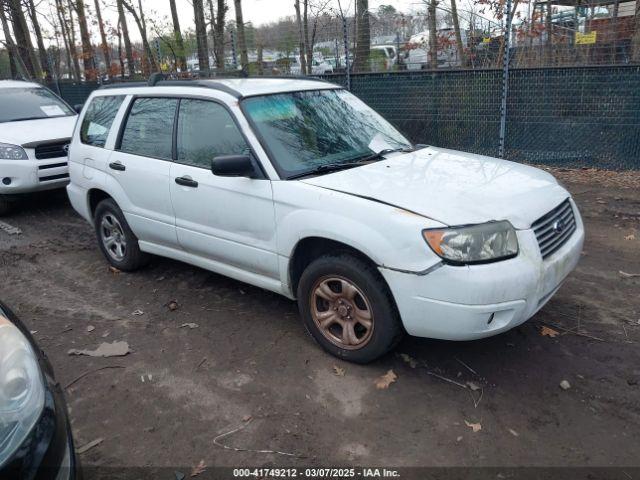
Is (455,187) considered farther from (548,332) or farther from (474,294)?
(548,332)

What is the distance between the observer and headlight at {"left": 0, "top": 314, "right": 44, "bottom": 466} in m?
1.88

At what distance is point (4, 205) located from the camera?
7.64 meters

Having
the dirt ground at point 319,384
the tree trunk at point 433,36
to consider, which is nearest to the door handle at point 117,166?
the dirt ground at point 319,384

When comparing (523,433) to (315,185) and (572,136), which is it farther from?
(572,136)

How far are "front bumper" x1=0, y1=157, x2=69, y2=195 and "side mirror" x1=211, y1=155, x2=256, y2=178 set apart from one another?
190 inches

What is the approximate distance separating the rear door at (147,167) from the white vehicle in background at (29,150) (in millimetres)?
2999

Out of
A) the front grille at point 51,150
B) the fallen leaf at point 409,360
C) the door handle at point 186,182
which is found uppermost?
the door handle at point 186,182

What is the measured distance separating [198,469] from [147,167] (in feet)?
8.83

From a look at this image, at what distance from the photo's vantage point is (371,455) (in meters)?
2.80

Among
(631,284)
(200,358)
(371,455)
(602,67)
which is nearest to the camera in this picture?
(371,455)

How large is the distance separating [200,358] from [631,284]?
3608mm

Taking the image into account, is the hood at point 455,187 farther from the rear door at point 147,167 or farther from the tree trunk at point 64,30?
the tree trunk at point 64,30

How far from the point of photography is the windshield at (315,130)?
3828mm

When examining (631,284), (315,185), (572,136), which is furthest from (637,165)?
(315,185)
